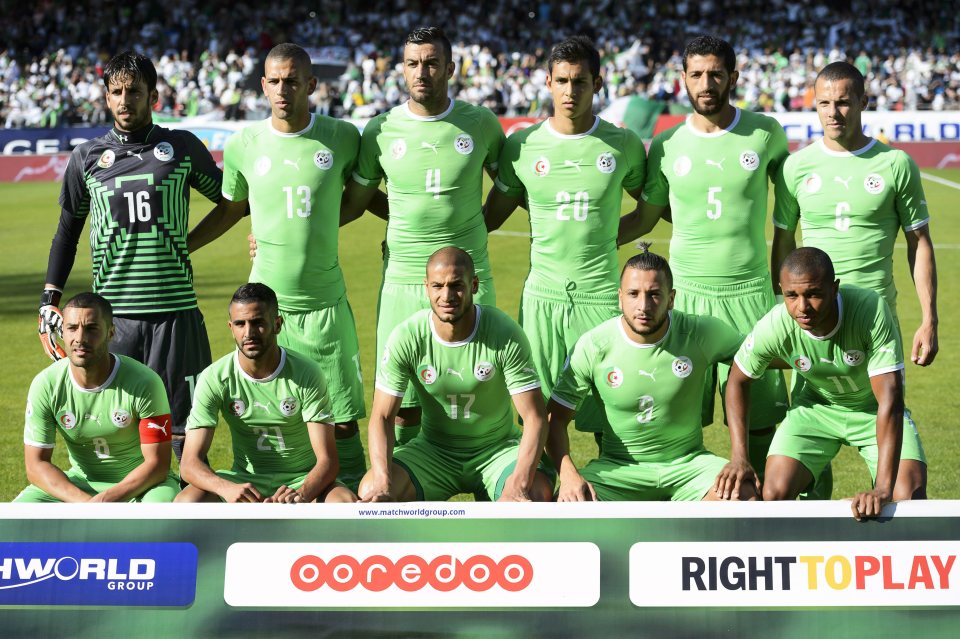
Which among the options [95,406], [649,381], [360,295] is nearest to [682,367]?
[649,381]

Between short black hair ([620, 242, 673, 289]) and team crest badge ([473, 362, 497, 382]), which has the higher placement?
short black hair ([620, 242, 673, 289])

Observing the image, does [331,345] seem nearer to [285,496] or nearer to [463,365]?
[463,365]

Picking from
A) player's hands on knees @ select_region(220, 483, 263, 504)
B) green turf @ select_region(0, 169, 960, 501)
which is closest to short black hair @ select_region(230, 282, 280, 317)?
player's hands on knees @ select_region(220, 483, 263, 504)

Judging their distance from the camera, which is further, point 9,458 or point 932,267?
point 9,458

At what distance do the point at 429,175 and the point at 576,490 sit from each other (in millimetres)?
1869

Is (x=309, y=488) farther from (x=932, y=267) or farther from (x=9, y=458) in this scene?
(x=9, y=458)

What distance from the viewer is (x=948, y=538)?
13.8 ft

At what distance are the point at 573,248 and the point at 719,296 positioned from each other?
76 cm

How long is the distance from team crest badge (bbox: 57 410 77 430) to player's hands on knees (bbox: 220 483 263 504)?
887 millimetres

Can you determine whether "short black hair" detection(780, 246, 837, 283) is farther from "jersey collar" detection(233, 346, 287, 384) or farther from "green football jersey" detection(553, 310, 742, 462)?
"jersey collar" detection(233, 346, 287, 384)

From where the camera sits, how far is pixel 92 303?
502 centimetres

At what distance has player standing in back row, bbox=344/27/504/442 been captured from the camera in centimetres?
584

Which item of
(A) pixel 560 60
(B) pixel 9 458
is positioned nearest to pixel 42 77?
(B) pixel 9 458

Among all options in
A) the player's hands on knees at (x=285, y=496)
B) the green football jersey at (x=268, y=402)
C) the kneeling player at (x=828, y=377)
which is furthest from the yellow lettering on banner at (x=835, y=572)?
the green football jersey at (x=268, y=402)
